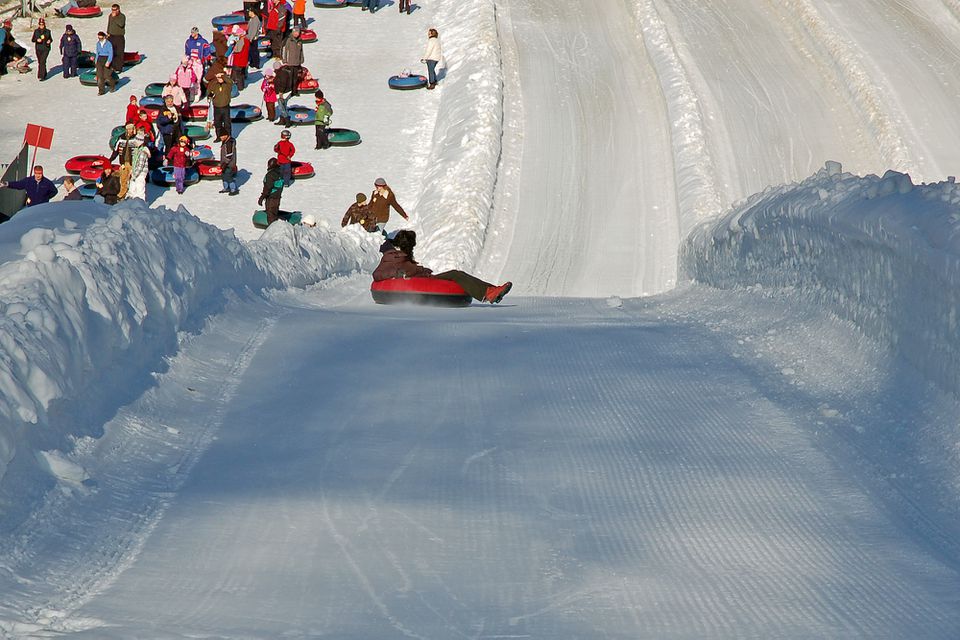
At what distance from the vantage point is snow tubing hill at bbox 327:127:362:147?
21672mm

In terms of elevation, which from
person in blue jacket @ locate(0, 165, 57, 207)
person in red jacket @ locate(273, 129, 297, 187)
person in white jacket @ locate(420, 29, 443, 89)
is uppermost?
person in white jacket @ locate(420, 29, 443, 89)

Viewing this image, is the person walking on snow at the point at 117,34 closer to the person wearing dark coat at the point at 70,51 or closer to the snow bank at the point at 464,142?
the person wearing dark coat at the point at 70,51

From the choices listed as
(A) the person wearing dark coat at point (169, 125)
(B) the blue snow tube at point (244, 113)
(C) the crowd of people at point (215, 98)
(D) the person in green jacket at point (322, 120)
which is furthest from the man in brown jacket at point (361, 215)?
(B) the blue snow tube at point (244, 113)

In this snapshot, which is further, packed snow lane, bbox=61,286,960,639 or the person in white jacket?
the person in white jacket

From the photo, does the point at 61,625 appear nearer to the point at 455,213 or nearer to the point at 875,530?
the point at 875,530

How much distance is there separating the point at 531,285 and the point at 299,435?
11.9m

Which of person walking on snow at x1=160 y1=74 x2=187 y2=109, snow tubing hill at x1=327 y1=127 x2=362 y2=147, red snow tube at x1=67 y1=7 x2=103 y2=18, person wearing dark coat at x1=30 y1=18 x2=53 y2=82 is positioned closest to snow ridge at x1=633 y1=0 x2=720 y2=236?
snow tubing hill at x1=327 y1=127 x2=362 y2=147

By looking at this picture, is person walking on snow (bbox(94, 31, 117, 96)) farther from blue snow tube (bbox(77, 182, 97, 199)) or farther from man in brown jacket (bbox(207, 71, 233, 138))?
blue snow tube (bbox(77, 182, 97, 199))

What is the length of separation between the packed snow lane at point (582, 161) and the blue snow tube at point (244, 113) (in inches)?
201

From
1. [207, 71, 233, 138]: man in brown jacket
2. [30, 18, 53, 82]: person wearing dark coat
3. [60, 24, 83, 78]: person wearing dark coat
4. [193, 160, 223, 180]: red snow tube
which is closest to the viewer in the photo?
[193, 160, 223, 180]: red snow tube

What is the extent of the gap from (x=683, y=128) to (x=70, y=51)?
13.7 metres

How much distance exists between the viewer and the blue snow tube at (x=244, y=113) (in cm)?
2248

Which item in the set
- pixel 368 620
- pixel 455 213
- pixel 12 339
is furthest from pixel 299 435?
pixel 455 213

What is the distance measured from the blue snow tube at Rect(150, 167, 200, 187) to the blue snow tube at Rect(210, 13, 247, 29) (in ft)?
25.1
